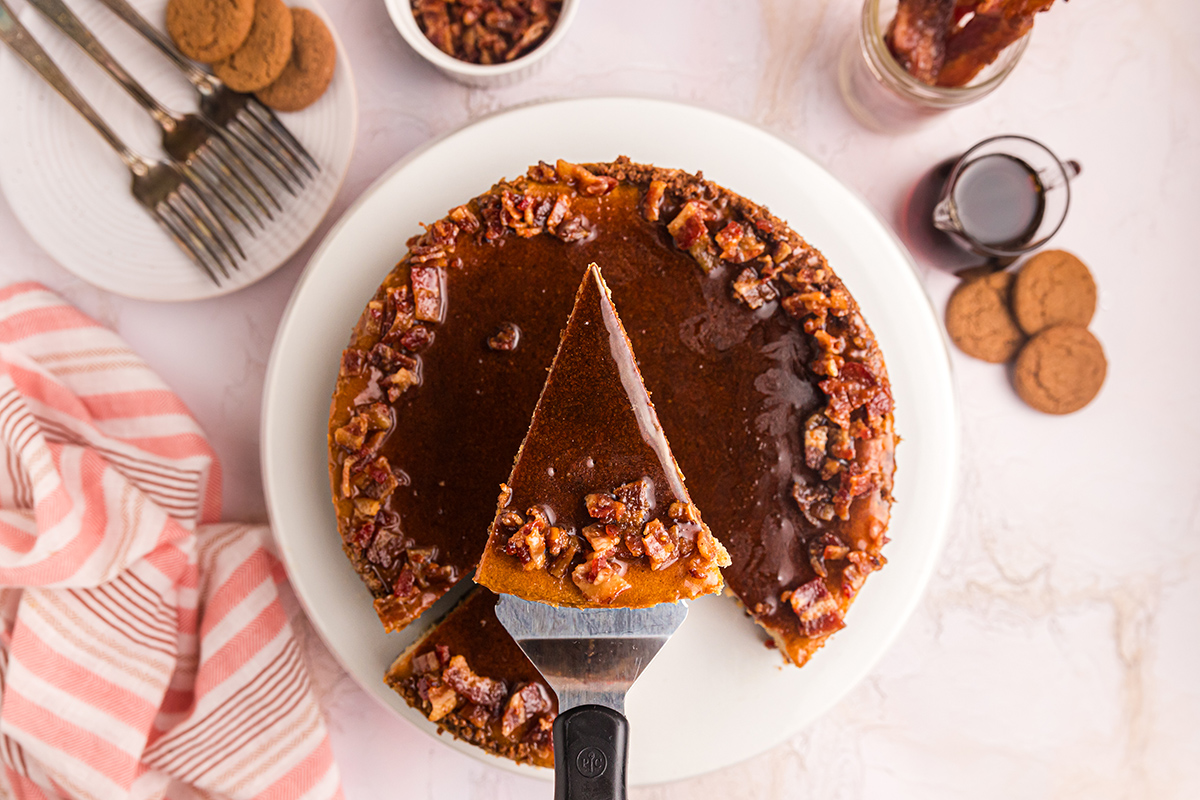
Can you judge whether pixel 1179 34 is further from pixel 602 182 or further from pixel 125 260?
pixel 125 260

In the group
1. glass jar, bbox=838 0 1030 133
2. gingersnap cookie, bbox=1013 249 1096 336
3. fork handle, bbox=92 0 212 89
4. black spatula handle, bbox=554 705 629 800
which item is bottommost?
black spatula handle, bbox=554 705 629 800

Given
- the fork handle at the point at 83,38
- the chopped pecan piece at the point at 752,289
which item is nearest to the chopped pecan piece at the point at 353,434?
the chopped pecan piece at the point at 752,289

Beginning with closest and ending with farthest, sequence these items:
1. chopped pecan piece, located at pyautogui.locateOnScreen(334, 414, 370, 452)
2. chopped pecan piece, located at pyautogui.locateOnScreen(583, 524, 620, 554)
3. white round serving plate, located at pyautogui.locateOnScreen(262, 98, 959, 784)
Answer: chopped pecan piece, located at pyautogui.locateOnScreen(583, 524, 620, 554), chopped pecan piece, located at pyautogui.locateOnScreen(334, 414, 370, 452), white round serving plate, located at pyautogui.locateOnScreen(262, 98, 959, 784)

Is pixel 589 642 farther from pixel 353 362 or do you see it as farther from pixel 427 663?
pixel 353 362

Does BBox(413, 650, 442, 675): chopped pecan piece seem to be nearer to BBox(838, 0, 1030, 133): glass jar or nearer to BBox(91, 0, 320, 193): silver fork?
BBox(91, 0, 320, 193): silver fork

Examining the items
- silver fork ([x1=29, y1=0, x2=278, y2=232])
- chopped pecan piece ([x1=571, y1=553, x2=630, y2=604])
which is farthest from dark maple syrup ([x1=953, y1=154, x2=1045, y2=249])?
silver fork ([x1=29, y1=0, x2=278, y2=232])

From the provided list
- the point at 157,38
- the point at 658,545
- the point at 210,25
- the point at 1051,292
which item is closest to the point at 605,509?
the point at 658,545

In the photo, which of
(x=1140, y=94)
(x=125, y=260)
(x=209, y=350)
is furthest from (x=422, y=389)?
(x=1140, y=94)
